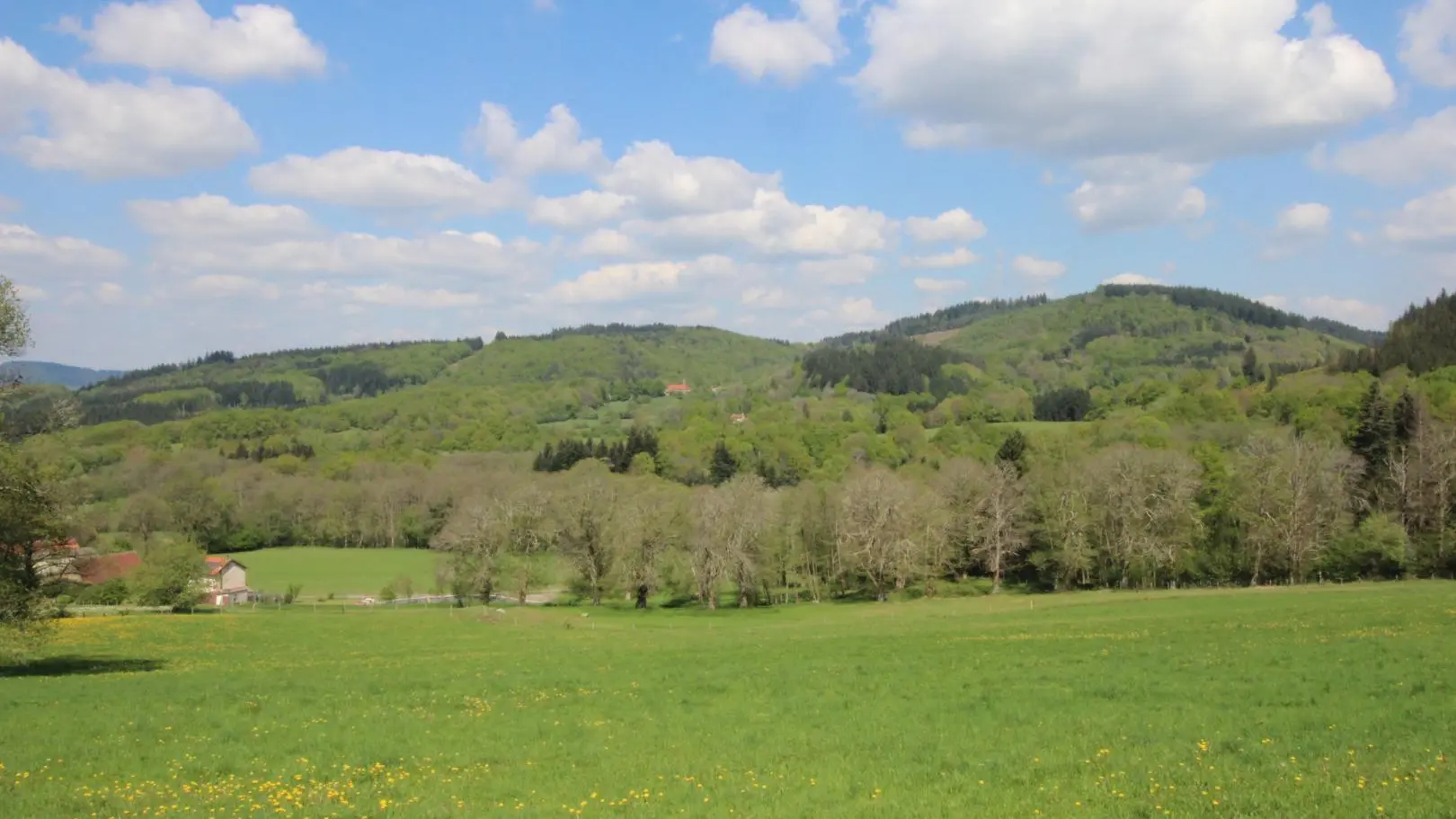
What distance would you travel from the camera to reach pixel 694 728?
2031cm

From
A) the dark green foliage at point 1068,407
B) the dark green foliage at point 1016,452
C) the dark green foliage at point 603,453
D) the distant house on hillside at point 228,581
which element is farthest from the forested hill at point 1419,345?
the distant house on hillside at point 228,581

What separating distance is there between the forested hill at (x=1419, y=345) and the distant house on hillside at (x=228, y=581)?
6237 inches

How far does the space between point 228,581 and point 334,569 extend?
48.9 ft

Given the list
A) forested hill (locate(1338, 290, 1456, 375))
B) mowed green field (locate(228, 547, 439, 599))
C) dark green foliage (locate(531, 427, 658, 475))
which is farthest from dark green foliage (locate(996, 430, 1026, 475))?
forested hill (locate(1338, 290, 1456, 375))

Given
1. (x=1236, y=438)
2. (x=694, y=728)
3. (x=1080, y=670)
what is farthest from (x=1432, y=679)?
(x=1236, y=438)

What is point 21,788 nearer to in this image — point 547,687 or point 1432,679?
point 547,687

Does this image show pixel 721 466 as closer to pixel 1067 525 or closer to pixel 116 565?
pixel 1067 525

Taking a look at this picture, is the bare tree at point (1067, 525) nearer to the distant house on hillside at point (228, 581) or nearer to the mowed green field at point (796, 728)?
the mowed green field at point (796, 728)

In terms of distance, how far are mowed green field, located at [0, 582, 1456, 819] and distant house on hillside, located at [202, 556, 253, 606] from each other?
197ft

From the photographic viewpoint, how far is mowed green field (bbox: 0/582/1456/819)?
1387 cm

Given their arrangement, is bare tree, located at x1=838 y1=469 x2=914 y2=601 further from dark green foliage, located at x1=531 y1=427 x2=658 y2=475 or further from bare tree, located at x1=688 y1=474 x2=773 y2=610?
dark green foliage, located at x1=531 y1=427 x2=658 y2=475

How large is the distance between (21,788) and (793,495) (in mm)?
69715

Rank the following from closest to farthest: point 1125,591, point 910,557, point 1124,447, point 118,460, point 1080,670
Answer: point 1080,670
point 1125,591
point 910,557
point 1124,447
point 118,460

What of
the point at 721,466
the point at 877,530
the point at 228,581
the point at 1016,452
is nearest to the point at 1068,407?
the point at 721,466
